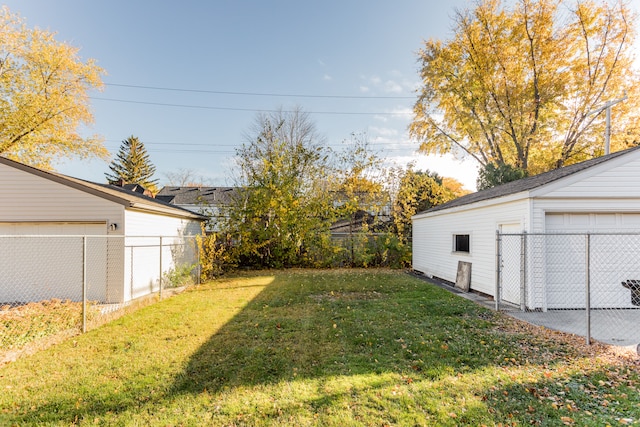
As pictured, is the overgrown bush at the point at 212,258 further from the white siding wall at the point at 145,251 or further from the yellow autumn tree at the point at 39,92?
the yellow autumn tree at the point at 39,92

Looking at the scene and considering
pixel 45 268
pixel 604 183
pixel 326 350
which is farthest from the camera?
pixel 45 268

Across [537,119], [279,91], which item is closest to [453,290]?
[537,119]

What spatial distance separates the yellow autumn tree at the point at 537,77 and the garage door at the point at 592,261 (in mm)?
11190

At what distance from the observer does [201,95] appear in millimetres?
19000

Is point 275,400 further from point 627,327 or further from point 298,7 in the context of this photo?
point 298,7

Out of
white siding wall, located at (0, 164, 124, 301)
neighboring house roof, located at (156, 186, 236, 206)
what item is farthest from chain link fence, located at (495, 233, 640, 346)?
neighboring house roof, located at (156, 186, 236, 206)

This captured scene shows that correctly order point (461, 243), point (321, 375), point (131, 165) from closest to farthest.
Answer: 1. point (321, 375)
2. point (461, 243)
3. point (131, 165)

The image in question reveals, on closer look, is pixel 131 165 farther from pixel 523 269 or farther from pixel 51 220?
pixel 523 269

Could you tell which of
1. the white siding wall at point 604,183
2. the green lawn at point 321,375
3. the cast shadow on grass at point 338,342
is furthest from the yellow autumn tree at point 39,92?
the white siding wall at point 604,183

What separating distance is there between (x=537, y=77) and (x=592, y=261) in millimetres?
13304

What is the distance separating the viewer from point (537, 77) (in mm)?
15461

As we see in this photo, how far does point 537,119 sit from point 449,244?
421 inches

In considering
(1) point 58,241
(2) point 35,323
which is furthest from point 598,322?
(1) point 58,241

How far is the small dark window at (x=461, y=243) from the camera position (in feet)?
30.0
